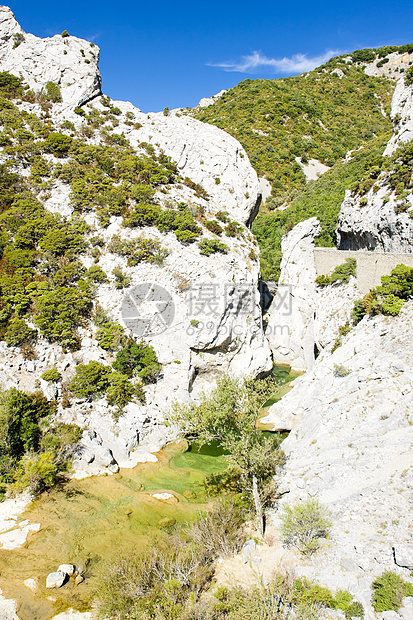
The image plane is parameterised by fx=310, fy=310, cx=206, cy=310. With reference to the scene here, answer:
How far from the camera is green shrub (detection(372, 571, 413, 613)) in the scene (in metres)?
7.65

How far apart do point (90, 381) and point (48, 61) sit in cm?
3880

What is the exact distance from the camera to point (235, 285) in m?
24.9

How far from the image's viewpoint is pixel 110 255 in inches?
994

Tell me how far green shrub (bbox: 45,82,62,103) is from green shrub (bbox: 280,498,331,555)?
44.1m

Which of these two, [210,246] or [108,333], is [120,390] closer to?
[108,333]

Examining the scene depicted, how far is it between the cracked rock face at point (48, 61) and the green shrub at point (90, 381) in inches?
1269

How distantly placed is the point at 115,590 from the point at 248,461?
18.5 ft

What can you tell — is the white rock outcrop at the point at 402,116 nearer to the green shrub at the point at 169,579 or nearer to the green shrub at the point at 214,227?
the green shrub at the point at 214,227

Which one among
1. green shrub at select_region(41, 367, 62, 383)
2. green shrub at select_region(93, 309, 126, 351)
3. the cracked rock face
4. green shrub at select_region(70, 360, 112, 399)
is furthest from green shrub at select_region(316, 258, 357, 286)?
the cracked rock face

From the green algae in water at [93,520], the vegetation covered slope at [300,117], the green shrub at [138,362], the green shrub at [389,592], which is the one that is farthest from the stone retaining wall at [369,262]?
the vegetation covered slope at [300,117]

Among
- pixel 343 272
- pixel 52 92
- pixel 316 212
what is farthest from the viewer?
pixel 316 212

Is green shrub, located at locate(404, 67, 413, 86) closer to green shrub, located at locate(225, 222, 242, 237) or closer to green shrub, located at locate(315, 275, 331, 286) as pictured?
green shrub, located at locate(315, 275, 331, 286)

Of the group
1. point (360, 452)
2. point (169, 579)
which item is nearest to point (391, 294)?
point (360, 452)

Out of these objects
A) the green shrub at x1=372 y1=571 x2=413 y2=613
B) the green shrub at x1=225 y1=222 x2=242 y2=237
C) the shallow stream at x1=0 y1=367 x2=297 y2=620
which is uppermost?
the green shrub at x1=225 y1=222 x2=242 y2=237
